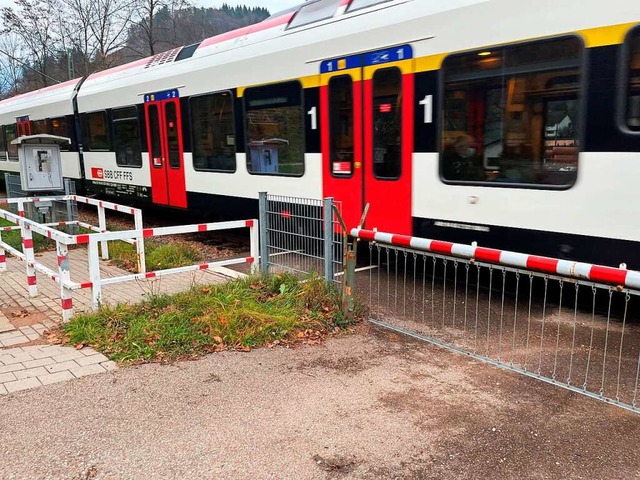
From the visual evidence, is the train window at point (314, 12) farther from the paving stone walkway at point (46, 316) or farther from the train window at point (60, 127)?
the train window at point (60, 127)

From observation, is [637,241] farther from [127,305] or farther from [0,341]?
[0,341]

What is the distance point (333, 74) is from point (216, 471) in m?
5.22

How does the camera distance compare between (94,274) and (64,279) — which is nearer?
(64,279)

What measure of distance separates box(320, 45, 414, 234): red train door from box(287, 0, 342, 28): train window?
739 millimetres

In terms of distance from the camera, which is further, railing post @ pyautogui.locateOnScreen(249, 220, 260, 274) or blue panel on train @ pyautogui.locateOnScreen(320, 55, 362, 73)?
blue panel on train @ pyautogui.locateOnScreen(320, 55, 362, 73)

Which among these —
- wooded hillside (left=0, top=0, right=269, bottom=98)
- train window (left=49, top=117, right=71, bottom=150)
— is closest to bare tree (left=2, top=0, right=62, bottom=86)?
wooded hillside (left=0, top=0, right=269, bottom=98)

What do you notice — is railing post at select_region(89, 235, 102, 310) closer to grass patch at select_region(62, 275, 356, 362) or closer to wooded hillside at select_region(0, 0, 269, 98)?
grass patch at select_region(62, 275, 356, 362)

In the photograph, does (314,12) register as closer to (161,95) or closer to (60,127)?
(161,95)

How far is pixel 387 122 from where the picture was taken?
6418 mm

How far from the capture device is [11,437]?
3.30 metres

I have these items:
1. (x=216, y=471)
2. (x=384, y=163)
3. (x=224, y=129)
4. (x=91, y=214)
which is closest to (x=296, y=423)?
(x=216, y=471)

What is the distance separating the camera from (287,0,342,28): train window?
23.7 feet

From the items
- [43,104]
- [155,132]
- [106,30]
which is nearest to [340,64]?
[155,132]

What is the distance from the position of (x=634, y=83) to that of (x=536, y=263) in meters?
1.84
